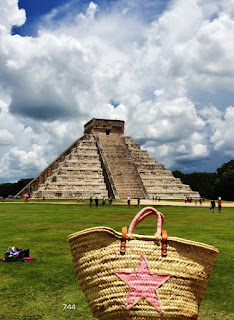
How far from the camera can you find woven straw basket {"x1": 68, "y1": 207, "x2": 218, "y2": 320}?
2.55 metres

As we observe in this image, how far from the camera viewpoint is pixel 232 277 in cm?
647

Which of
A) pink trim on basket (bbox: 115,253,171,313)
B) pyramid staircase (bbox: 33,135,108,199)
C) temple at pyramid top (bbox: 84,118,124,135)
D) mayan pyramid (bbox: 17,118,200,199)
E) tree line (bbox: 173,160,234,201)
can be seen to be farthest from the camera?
temple at pyramid top (bbox: 84,118,124,135)

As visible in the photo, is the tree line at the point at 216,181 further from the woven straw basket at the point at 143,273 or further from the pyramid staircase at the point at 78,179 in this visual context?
the woven straw basket at the point at 143,273

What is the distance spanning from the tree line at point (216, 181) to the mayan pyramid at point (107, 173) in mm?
11228

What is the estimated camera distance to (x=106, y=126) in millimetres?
62656

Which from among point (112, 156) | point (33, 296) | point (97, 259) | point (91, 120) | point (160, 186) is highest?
point (91, 120)

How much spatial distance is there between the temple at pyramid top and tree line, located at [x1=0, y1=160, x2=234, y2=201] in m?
22.0

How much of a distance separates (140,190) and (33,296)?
1707 inches

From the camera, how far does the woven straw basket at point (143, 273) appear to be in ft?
8.36

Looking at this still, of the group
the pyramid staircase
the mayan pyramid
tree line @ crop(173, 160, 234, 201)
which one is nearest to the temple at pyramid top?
the mayan pyramid

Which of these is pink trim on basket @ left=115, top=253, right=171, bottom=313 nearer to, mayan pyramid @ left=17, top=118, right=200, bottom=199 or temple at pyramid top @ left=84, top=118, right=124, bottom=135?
mayan pyramid @ left=17, top=118, right=200, bottom=199

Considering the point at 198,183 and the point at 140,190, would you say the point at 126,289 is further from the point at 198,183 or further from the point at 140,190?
the point at 198,183

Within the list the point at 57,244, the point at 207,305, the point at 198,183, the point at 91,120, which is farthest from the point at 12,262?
the point at 198,183

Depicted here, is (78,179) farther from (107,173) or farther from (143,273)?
(143,273)
